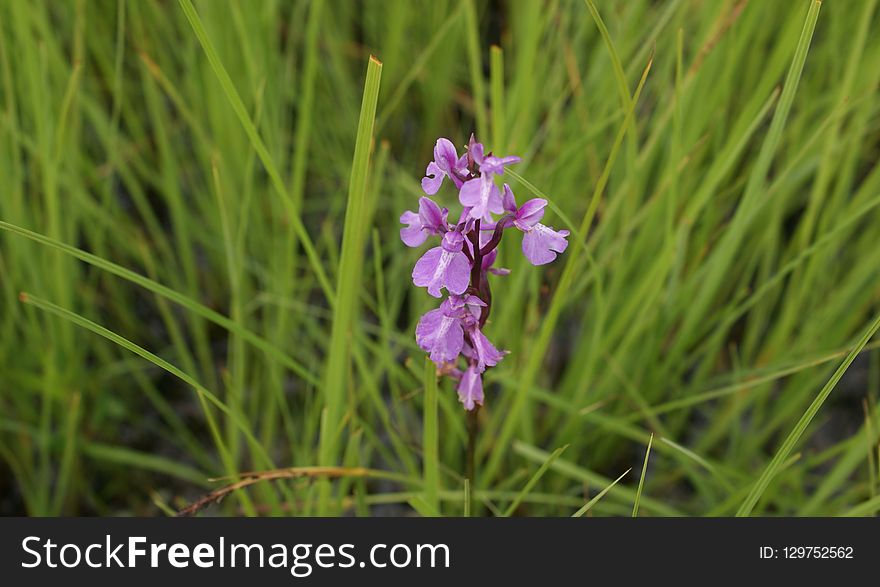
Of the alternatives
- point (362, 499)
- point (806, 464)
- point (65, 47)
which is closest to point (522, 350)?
point (362, 499)

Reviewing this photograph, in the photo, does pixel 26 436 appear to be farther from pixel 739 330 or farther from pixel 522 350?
pixel 739 330

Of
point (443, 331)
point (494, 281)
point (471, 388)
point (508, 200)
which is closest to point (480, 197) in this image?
point (508, 200)

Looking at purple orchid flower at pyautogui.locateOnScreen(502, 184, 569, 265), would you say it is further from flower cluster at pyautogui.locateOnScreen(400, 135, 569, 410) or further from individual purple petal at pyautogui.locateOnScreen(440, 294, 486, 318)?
individual purple petal at pyautogui.locateOnScreen(440, 294, 486, 318)

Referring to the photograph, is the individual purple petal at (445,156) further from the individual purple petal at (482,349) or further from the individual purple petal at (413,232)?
the individual purple petal at (482,349)

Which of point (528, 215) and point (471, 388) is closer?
point (528, 215)

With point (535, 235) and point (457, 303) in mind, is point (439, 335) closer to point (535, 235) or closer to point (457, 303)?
point (457, 303)

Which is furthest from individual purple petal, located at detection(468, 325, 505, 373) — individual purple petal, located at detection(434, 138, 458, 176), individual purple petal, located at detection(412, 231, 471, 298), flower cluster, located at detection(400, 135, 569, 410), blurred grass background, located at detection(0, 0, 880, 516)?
blurred grass background, located at detection(0, 0, 880, 516)
